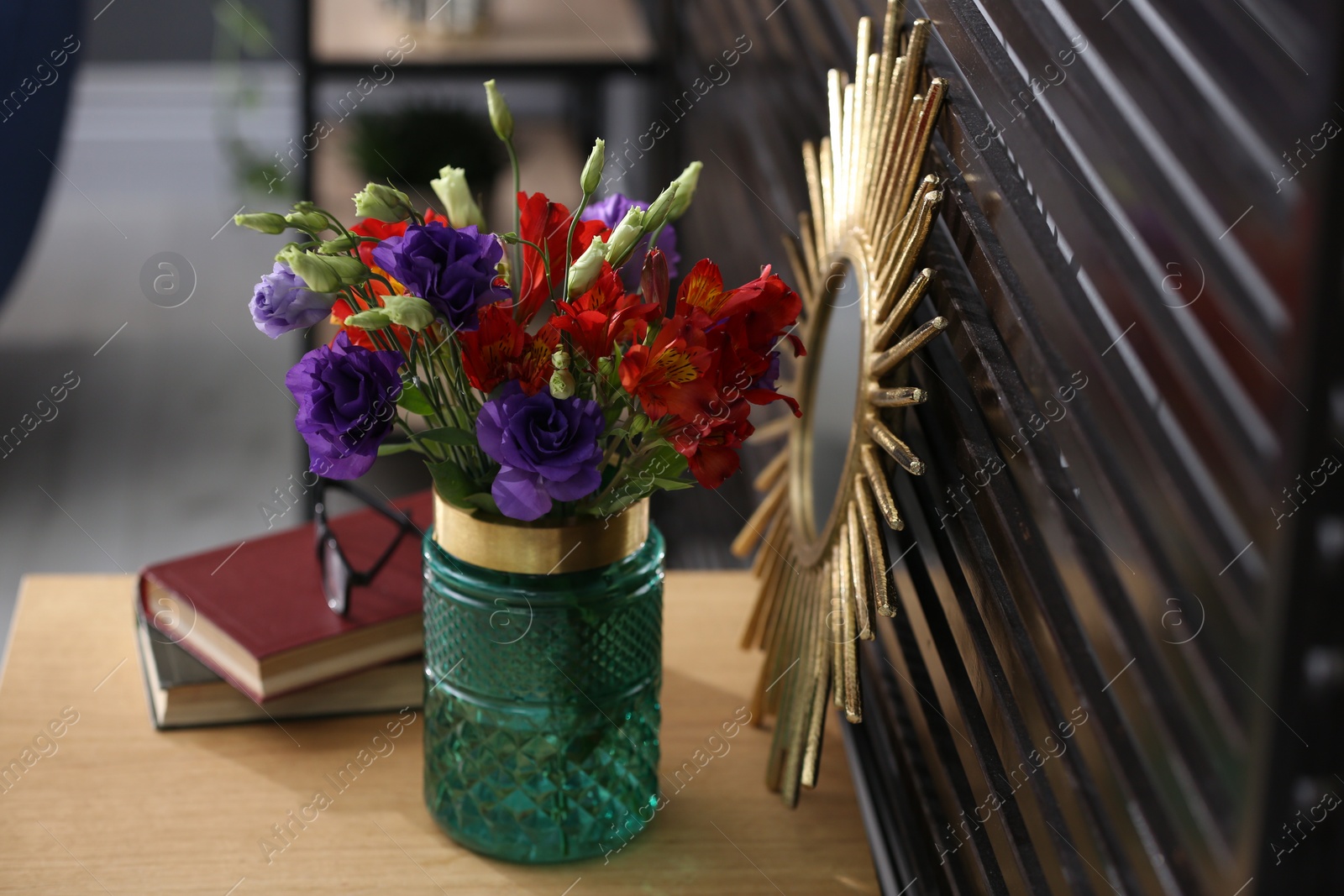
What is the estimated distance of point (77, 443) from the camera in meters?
2.97

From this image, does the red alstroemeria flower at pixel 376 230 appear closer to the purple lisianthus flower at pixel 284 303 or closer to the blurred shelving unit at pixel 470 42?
the purple lisianthus flower at pixel 284 303

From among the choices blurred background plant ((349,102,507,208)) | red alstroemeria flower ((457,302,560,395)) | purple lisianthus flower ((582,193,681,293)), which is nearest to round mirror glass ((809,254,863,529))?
purple lisianthus flower ((582,193,681,293))

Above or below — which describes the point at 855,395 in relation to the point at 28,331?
below

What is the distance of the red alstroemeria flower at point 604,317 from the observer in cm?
72

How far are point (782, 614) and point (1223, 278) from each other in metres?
0.61

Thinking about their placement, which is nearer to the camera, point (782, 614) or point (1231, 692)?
point (1231, 692)

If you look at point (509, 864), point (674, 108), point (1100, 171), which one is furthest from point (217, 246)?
point (1100, 171)

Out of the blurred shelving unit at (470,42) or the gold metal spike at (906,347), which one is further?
the blurred shelving unit at (470,42)

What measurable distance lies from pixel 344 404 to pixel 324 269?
81 millimetres

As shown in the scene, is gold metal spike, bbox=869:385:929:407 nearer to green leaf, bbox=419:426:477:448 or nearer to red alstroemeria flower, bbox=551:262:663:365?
red alstroemeria flower, bbox=551:262:663:365

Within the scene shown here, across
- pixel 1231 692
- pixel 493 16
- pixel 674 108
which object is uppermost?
pixel 493 16

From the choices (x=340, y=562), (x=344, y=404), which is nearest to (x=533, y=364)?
(x=344, y=404)

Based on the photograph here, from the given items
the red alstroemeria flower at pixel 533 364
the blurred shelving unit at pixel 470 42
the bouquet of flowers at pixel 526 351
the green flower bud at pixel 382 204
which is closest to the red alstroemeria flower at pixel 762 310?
the bouquet of flowers at pixel 526 351

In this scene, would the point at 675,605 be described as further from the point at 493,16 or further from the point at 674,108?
the point at 493,16
